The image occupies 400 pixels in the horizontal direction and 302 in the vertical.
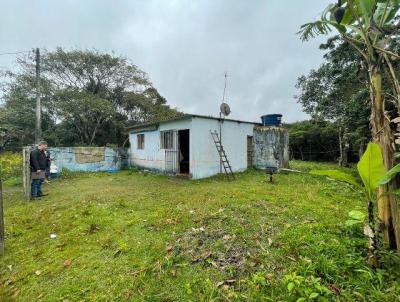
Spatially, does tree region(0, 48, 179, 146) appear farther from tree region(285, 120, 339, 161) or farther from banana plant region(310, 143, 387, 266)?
banana plant region(310, 143, 387, 266)

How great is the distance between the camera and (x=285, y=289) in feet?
7.45

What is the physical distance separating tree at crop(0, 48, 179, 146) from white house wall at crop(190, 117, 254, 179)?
9443 millimetres

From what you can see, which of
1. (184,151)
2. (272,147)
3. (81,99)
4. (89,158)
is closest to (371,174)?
(272,147)

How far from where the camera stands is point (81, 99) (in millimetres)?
15172

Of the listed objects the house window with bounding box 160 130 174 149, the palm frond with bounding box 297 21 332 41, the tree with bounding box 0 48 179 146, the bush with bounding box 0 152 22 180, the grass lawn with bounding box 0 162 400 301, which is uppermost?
the tree with bounding box 0 48 179 146

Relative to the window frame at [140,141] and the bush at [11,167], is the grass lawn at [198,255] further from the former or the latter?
the window frame at [140,141]

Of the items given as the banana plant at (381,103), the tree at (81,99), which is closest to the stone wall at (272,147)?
the banana plant at (381,103)

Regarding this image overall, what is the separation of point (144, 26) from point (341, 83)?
33.5 ft

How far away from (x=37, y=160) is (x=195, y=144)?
5.29 metres

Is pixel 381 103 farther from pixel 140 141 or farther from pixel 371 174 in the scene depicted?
pixel 140 141

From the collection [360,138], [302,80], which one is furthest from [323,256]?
[302,80]

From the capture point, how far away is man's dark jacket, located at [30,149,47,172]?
6574 mm

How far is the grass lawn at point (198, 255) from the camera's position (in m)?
2.32

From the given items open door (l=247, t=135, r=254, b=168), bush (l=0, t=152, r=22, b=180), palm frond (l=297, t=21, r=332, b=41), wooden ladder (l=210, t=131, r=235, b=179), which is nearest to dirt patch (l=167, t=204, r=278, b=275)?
palm frond (l=297, t=21, r=332, b=41)
